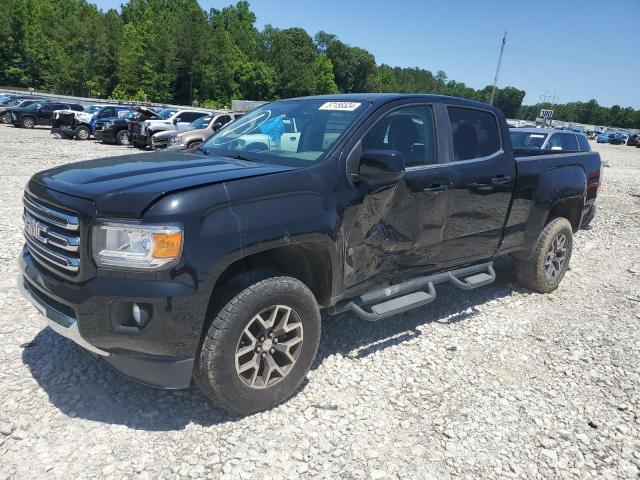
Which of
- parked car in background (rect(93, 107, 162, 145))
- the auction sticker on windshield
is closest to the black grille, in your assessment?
the auction sticker on windshield

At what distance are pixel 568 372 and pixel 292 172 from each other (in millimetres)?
2728

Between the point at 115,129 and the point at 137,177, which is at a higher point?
the point at 137,177

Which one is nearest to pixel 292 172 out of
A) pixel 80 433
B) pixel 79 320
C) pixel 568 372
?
pixel 79 320

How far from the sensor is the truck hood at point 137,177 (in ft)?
8.20

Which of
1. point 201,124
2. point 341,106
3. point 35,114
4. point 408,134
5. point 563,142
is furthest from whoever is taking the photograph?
point 35,114

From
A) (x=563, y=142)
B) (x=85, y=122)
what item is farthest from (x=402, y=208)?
(x=85, y=122)

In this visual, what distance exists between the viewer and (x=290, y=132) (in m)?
3.75

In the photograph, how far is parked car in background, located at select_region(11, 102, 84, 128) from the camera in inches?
1052

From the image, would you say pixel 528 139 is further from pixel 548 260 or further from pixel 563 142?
pixel 548 260

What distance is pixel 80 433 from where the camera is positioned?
9.09 feet

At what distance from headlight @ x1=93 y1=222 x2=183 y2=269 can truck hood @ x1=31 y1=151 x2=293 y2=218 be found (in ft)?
0.27

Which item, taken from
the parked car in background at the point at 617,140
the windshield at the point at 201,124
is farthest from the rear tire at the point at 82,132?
the parked car in background at the point at 617,140

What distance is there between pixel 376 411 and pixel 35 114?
29877 mm

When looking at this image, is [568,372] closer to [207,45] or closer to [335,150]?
[335,150]
